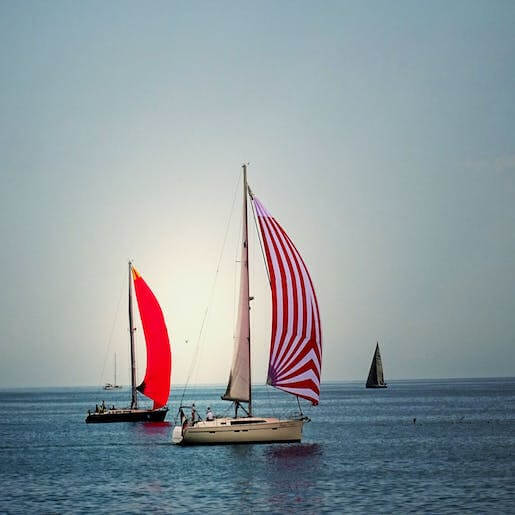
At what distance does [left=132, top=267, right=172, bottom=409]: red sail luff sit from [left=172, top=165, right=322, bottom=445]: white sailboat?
1269 inches

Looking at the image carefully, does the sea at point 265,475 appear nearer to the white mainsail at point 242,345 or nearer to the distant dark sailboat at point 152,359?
the white mainsail at point 242,345

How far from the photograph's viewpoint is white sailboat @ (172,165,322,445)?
53.1 metres

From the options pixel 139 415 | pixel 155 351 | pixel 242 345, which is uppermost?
pixel 155 351

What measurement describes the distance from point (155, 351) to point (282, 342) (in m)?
35.4

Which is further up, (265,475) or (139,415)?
(139,415)

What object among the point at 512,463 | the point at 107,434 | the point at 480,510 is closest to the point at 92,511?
the point at 480,510

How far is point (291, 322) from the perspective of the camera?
53.5m

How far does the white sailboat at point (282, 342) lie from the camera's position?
53.1m

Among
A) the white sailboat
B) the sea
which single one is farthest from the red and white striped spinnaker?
the sea

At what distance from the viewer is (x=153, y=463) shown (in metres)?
53.8

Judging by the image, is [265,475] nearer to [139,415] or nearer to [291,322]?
[291,322]

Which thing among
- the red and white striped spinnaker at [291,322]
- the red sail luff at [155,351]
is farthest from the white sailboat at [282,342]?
the red sail luff at [155,351]

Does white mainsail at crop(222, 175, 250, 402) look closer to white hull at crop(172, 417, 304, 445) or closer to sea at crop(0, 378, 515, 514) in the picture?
white hull at crop(172, 417, 304, 445)

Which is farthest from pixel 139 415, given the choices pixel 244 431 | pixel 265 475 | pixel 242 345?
pixel 265 475
